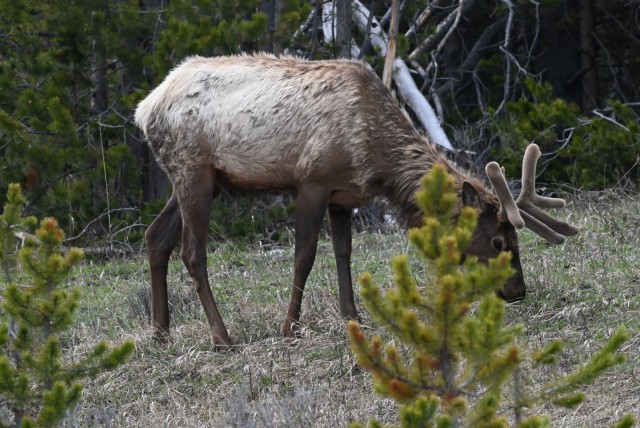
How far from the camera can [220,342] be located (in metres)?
7.44

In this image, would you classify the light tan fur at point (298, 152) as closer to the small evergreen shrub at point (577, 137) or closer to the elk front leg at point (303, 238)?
the elk front leg at point (303, 238)

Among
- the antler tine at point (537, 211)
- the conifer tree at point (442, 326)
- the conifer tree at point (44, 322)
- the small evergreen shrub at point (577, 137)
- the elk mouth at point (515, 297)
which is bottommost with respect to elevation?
the small evergreen shrub at point (577, 137)

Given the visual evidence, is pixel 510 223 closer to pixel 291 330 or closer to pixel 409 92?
pixel 291 330

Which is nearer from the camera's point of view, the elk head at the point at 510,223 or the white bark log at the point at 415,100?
the elk head at the point at 510,223

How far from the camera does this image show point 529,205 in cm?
771

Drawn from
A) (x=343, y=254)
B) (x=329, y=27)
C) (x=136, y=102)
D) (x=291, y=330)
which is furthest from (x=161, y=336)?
(x=329, y=27)

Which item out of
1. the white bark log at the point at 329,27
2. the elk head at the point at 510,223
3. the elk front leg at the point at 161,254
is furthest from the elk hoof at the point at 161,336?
the white bark log at the point at 329,27

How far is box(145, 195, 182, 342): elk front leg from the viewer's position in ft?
26.3

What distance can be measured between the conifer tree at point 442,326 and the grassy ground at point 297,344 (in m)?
1.74

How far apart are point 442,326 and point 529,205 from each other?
169 inches

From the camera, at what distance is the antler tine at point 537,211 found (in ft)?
24.8

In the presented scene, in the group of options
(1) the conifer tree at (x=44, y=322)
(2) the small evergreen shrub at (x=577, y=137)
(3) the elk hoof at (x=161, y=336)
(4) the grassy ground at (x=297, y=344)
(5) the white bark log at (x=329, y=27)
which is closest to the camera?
(1) the conifer tree at (x=44, y=322)

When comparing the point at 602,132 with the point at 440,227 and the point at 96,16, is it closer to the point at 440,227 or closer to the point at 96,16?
the point at 96,16

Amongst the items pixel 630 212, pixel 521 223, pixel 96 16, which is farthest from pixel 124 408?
pixel 96 16
